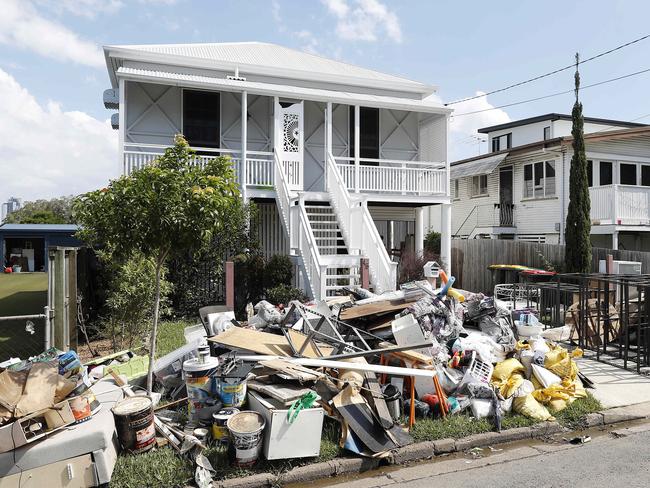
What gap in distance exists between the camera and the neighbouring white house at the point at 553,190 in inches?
685

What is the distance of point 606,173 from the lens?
19.0 m

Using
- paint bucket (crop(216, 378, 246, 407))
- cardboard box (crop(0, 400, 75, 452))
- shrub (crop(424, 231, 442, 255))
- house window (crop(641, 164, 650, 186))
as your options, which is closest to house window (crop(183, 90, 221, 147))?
paint bucket (crop(216, 378, 246, 407))

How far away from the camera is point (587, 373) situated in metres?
7.40

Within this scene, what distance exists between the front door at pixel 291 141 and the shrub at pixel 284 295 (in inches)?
151

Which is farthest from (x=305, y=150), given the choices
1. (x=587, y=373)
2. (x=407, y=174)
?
(x=587, y=373)

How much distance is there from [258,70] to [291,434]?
13.1 m

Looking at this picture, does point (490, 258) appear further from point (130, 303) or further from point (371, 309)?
point (130, 303)

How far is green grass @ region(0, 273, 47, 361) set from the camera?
858 cm

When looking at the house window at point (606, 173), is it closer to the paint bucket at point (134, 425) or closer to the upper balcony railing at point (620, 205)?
the upper balcony railing at point (620, 205)

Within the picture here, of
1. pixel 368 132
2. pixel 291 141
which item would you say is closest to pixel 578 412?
pixel 291 141

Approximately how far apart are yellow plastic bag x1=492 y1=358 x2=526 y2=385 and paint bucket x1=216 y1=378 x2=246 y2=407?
10.9 feet

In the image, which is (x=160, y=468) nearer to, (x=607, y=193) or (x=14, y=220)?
(x=607, y=193)

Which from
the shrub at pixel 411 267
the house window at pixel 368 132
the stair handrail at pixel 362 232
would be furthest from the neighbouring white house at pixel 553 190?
the stair handrail at pixel 362 232

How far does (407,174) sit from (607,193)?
8.39 m
